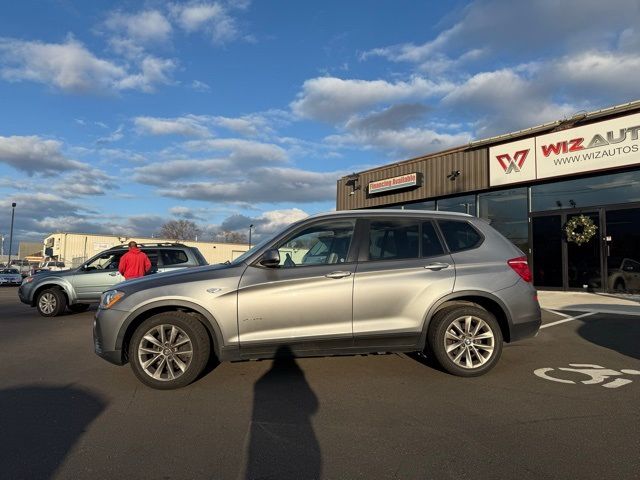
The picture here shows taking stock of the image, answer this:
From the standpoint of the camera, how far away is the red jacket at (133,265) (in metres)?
10.4

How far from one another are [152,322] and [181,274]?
576 millimetres

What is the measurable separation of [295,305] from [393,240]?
4.49ft

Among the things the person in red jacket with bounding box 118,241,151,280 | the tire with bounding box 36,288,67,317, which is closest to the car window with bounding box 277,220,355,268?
the person in red jacket with bounding box 118,241,151,280

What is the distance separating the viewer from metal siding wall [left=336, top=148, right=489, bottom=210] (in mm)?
18109

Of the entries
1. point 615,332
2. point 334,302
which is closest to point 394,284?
point 334,302

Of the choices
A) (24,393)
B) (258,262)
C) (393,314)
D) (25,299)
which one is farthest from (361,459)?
(25,299)

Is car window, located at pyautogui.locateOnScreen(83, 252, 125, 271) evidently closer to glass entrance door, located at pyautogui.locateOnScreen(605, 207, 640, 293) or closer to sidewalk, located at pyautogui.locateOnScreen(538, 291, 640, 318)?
sidewalk, located at pyautogui.locateOnScreen(538, 291, 640, 318)

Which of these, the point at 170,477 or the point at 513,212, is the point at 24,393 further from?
the point at 513,212

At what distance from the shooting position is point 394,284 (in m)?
5.25

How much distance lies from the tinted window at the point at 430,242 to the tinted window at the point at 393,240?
83 mm

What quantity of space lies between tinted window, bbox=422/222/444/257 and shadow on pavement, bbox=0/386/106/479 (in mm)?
3670

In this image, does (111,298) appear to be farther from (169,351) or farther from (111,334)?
(169,351)

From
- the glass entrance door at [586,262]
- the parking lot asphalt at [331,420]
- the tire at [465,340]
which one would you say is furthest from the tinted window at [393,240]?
the glass entrance door at [586,262]

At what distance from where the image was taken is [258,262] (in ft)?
17.1
